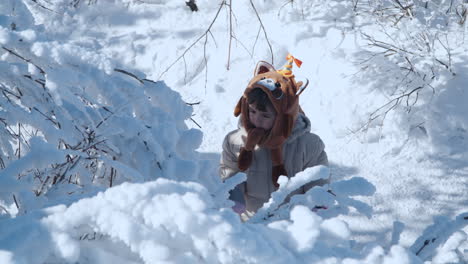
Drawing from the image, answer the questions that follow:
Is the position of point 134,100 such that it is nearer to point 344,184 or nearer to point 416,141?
point 344,184

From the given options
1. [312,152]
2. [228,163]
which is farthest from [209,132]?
[312,152]

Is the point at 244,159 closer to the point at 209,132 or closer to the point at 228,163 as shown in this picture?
the point at 228,163

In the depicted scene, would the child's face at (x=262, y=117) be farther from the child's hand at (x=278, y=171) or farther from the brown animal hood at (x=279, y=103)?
the child's hand at (x=278, y=171)

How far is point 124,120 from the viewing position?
3.91 feet

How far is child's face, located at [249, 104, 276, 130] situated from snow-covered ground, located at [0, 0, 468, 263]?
0.39 meters

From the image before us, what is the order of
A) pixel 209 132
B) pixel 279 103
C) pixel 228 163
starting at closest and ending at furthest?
pixel 279 103 → pixel 228 163 → pixel 209 132

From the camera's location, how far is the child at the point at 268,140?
1.98m

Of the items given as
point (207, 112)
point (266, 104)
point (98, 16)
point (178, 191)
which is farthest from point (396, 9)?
point (178, 191)

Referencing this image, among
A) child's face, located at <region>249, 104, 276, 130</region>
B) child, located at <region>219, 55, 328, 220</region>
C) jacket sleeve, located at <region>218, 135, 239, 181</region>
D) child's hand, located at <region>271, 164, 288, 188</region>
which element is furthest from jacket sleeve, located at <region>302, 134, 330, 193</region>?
jacket sleeve, located at <region>218, 135, 239, 181</region>

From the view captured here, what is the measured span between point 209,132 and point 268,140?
1581 millimetres

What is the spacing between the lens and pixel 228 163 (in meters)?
2.18

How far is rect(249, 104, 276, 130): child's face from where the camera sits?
200cm

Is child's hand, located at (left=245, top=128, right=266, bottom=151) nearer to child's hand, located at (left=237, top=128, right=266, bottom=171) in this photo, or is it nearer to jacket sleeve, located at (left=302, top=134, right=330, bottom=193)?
child's hand, located at (left=237, top=128, right=266, bottom=171)

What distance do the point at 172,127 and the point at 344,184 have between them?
570 millimetres
